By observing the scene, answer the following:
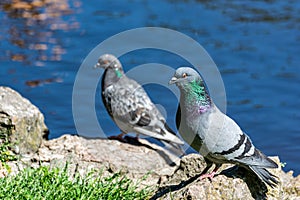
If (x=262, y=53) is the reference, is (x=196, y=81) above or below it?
below

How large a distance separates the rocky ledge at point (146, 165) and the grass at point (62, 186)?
25 centimetres

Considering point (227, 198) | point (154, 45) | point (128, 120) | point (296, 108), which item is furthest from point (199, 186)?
point (154, 45)

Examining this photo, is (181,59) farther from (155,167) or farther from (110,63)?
(155,167)

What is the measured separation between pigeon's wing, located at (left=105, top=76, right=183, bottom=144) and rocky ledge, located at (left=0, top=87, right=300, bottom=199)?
19 cm

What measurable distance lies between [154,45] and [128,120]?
3320 millimetres

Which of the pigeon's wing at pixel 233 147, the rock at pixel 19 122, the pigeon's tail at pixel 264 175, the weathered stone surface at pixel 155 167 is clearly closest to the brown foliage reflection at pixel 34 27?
the weathered stone surface at pixel 155 167

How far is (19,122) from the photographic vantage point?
6.87 metres

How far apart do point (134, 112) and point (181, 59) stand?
3.02 meters

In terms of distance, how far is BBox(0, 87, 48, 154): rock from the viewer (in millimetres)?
6809

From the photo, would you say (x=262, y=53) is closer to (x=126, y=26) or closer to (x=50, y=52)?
(x=126, y=26)

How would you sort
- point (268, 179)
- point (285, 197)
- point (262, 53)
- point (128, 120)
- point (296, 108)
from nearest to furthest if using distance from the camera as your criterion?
point (268, 179), point (285, 197), point (128, 120), point (296, 108), point (262, 53)

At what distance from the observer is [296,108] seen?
9.98 meters

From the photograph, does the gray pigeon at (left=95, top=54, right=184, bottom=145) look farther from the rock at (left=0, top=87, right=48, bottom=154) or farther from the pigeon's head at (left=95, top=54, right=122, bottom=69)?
the rock at (left=0, top=87, right=48, bottom=154)

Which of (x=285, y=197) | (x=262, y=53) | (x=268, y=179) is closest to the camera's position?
(x=268, y=179)
